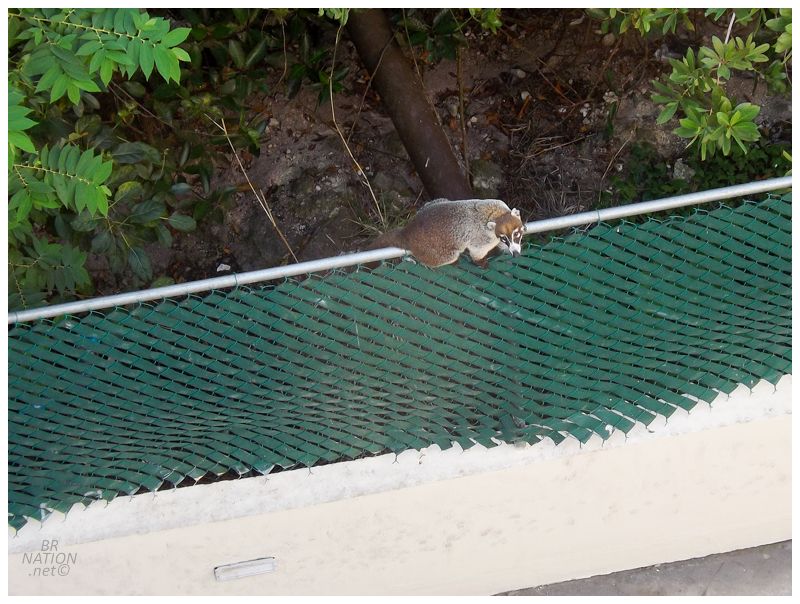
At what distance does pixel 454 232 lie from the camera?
3.93 m

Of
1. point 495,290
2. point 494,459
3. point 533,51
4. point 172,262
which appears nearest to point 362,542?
point 494,459

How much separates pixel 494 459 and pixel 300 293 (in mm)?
1201

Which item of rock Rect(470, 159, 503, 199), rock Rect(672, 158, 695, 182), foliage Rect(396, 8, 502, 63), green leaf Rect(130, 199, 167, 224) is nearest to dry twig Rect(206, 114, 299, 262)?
green leaf Rect(130, 199, 167, 224)

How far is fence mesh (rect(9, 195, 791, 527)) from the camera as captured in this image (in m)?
3.35

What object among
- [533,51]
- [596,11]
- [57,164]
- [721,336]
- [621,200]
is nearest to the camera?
[57,164]

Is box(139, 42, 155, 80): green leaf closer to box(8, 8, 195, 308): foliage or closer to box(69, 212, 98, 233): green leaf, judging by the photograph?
box(8, 8, 195, 308): foliage

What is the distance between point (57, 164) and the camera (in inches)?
126

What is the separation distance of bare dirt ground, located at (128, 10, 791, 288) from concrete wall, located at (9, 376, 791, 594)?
7.58ft

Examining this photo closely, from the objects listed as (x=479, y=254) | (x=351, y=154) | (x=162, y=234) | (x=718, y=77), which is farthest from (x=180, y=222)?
(x=718, y=77)

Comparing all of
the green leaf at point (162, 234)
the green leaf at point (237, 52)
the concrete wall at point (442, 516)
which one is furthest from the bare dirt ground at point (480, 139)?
the concrete wall at point (442, 516)

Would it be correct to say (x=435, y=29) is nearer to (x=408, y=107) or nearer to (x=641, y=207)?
(x=408, y=107)

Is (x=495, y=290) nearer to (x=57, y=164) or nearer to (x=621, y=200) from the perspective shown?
(x=57, y=164)

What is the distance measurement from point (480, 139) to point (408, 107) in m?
1.07

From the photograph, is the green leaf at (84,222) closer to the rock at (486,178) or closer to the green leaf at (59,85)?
the green leaf at (59,85)
